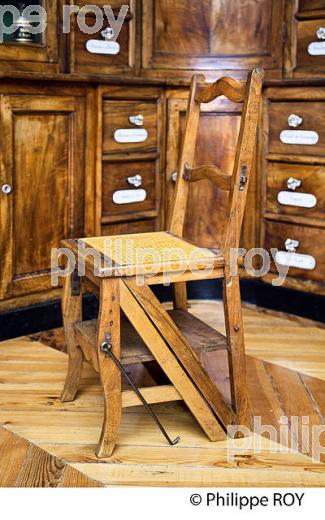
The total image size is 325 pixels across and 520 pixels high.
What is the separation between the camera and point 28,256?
2.92 metres

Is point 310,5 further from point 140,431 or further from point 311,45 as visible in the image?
point 140,431

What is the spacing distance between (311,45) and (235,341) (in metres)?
1.50

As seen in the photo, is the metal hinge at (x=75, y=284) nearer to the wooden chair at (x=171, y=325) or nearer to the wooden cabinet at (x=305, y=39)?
the wooden chair at (x=171, y=325)

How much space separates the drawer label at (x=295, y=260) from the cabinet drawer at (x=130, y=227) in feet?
1.66

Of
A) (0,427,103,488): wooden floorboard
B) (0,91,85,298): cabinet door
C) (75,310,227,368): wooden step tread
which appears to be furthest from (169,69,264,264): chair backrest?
(0,91,85,298): cabinet door

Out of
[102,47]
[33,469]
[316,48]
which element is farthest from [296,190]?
[33,469]

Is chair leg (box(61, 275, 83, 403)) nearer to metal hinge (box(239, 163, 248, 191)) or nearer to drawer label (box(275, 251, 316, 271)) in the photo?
metal hinge (box(239, 163, 248, 191))

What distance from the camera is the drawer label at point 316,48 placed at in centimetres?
311

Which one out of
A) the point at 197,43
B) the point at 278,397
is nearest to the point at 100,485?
the point at 278,397

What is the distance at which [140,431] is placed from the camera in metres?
2.20

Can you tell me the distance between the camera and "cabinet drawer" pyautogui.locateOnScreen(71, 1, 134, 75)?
3035 millimetres

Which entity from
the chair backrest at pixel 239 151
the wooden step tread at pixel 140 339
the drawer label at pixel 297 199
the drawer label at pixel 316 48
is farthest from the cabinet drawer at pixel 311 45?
the wooden step tread at pixel 140 339

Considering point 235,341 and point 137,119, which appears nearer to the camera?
point 235,341

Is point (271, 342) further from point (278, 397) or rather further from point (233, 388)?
point (233, 388)
